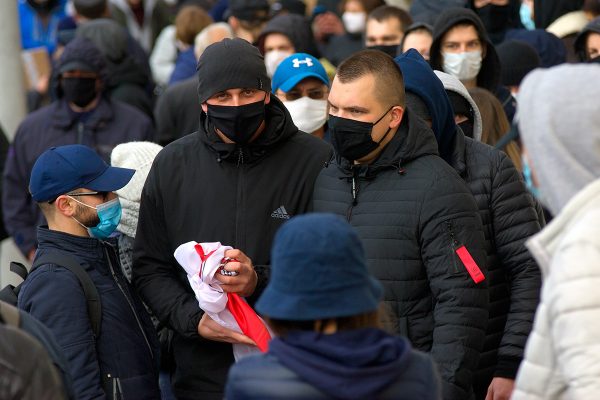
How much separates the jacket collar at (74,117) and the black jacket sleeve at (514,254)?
14.3ft

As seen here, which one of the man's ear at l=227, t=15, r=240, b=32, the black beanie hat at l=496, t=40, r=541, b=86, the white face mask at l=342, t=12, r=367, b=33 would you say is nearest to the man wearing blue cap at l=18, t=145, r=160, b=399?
the black beanie hat at l=496, t=40, r=541, b=86

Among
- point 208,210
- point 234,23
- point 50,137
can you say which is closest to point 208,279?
point 208,210

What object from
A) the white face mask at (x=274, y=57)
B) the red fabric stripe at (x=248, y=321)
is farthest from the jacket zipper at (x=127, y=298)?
the white face mask at (x=274, y=57)

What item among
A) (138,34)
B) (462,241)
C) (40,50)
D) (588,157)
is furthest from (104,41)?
(588,157)

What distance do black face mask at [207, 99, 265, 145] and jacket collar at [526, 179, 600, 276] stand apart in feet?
7.04

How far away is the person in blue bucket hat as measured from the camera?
336 centimetres

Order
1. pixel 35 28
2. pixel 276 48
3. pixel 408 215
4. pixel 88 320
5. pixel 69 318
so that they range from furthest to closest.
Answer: pixel 35 28, pixel 276 48, pixel 88 320, pixel 69 318, pixel 408 215

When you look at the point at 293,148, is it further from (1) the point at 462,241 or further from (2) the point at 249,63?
(1) the point at 462,241

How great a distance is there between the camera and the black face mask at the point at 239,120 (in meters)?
5.52

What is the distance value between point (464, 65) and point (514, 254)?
247 cm

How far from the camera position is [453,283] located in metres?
4.86

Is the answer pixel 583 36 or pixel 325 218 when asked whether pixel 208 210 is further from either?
pixel 583 36

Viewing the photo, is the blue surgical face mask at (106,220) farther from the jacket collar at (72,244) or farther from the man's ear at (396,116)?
the man's ear at (396,116)

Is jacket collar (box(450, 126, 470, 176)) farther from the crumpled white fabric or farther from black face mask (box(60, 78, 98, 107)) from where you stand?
black face mask (box(60, 78, 98, 107))
